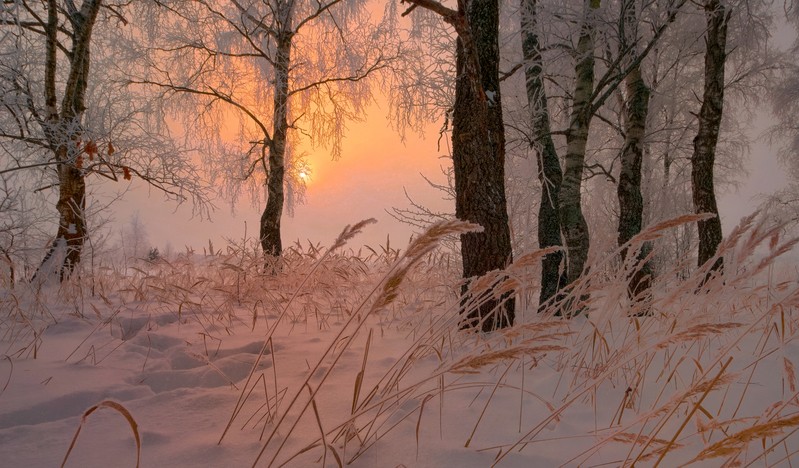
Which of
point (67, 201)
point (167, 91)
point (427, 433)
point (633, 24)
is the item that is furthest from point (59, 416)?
point (167, 91)

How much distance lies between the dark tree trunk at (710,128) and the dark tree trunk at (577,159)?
5.59 ft

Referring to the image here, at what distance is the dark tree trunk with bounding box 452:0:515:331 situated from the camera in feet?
11.3

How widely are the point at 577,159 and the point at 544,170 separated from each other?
0.41 m

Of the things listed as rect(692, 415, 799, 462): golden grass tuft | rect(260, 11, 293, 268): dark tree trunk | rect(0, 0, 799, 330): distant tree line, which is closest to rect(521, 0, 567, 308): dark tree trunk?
rect(0, 0, 799, 330): distant tree line

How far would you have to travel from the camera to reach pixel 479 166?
3449 mm

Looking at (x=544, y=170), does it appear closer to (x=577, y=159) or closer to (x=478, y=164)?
(x=577, y=159)

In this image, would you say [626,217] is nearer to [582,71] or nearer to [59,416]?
[582,71]

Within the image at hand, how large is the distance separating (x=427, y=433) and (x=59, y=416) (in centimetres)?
139

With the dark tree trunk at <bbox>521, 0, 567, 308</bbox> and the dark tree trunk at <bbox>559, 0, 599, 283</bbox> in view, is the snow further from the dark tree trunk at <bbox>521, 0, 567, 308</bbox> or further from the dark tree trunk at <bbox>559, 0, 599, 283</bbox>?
the dark tree trunk at <bbox>559, 0, 599, 283</bbox>

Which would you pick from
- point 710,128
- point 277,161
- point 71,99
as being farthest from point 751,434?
point 277,161

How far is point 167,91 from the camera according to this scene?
9125mm

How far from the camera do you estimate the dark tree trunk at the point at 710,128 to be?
5.71 m

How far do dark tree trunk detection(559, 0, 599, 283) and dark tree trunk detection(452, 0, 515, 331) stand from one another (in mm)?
2141

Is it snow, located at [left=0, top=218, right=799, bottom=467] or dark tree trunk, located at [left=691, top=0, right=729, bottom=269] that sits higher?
dark tree trunk, located at [left=691, top=0, right=729, bottom=269]
